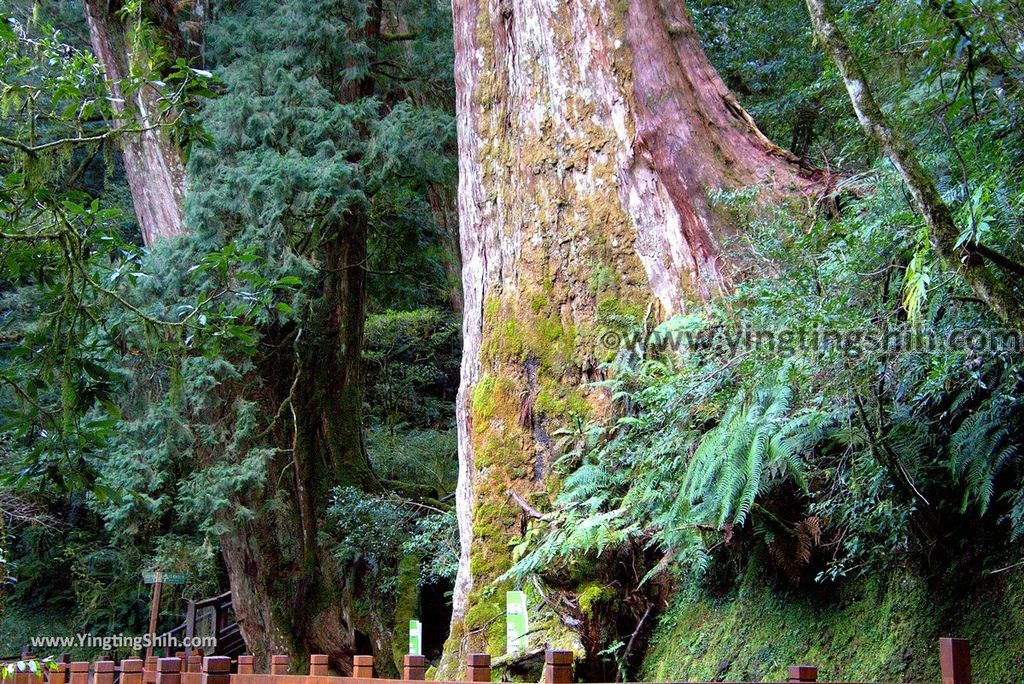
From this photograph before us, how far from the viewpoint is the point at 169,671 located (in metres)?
3.45

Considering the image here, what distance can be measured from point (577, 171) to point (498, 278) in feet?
3.58

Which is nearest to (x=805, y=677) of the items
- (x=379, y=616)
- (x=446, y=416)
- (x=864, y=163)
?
(x=864, y=163)

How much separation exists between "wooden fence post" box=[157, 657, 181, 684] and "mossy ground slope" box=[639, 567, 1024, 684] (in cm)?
277

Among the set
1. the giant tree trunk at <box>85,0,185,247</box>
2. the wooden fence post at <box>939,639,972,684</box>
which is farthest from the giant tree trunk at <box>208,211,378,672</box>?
the wooden fence post at <box>939,639,972,684</box>

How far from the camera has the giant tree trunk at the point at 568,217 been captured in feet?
22.2

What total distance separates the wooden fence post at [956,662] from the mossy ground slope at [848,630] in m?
1.74

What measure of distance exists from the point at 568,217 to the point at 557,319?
0.85 m

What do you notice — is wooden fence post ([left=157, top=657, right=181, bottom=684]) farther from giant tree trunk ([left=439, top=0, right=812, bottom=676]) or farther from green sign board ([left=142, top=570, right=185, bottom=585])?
green sign board ([left=142, top=570, right=185, bottom=585])

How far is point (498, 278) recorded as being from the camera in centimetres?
773

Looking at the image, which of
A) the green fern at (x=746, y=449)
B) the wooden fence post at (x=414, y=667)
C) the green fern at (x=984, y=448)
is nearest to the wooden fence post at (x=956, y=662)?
the green fern at (x=746, y=449)

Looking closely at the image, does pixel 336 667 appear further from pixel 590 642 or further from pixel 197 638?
pixel 590 642

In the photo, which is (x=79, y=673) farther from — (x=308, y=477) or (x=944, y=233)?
(x=308, y=477)

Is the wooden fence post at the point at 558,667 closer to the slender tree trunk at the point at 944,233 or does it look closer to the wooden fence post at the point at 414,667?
the wooden fence post at the point at 414,667

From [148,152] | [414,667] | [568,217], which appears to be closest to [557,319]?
[568,217]
